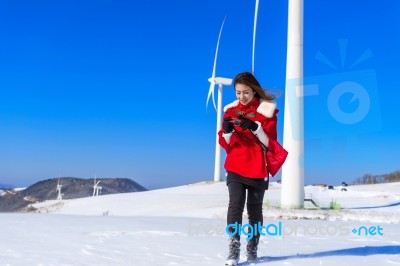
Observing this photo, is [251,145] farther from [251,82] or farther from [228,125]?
[251,82]

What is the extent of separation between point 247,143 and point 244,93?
55 cm

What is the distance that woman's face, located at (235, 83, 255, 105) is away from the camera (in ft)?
16.3

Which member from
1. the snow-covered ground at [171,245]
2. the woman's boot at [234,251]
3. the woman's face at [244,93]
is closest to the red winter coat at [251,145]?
the woman's face at [244,93]

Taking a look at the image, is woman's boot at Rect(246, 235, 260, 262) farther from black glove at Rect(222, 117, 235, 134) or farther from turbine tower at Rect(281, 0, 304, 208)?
turbine tower at Rect(281, 0, 304, 208)

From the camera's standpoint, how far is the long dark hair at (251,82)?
16.3 ft

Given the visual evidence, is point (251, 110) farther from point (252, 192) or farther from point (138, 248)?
point (138, 248)

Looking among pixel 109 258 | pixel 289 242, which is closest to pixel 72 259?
pixel 109 258

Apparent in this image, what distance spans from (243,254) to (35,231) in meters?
3.29

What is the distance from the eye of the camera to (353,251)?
5.81m

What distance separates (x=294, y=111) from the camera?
15453 millimetres

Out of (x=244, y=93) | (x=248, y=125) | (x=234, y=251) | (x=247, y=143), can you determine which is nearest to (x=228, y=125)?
(x=248, y=125)

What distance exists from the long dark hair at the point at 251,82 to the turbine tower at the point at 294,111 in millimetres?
10560

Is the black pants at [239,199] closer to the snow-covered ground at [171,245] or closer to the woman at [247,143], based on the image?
the woman at [247,143]

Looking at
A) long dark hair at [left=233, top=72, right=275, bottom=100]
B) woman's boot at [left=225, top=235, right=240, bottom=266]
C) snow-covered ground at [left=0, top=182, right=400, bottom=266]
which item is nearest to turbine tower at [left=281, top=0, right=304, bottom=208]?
snow-covered ground at [left=0, top=182, right=400, bottom=266]
